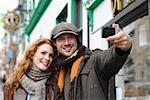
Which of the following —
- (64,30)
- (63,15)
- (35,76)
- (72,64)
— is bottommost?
(35,76)

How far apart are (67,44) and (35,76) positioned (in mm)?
557

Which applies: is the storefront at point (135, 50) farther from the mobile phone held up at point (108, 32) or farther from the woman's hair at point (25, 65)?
the mobile phone held up at point (108, 32)

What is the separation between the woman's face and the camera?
357 centimetres

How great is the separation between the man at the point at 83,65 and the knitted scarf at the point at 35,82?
305mm

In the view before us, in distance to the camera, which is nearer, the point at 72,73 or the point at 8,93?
the point at 72,73

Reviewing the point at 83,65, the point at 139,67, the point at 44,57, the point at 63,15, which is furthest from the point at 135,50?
the point at 63,15

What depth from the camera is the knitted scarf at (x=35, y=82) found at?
3510 mm

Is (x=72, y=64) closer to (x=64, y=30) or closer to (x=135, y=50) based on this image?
(x=64, y=30)

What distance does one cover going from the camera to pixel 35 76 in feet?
11.7

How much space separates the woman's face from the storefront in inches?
40.0

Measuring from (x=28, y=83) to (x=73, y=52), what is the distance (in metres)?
0.61

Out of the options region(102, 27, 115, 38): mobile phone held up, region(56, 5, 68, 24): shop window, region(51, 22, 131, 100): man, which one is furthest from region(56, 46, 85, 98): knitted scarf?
region(56, 5, 68, 24): shop window

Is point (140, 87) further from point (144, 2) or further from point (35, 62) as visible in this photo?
point (35, 62)

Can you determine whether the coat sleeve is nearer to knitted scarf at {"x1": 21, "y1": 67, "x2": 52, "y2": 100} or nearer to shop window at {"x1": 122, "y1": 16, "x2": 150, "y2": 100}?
knitted scarf at {"x1": 21, "y1": 67, "x2": 52, "y2": 100}
